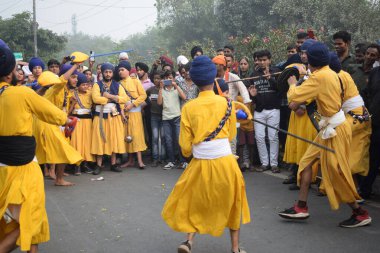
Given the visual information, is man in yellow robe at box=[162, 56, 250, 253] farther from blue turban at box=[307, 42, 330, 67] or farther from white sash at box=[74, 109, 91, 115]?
white sash at box=[74, 109, 91, 115]

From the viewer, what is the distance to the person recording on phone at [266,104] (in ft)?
30.9

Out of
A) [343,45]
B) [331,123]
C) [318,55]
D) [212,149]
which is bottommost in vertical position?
[212,149]

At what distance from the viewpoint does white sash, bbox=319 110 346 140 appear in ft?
19.5

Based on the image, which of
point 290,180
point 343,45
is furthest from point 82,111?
point 343,45

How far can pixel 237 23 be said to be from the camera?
1299 inches

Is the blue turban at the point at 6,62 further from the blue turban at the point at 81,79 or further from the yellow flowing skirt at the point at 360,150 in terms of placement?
the blue turban at the point at 81,79

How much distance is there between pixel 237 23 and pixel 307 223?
27904 mm

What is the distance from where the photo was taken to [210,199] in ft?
16.4

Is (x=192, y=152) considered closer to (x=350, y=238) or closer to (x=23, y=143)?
(x=23, y=143)

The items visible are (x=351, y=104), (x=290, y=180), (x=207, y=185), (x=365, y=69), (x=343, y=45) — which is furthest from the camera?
(x=290, y=180)

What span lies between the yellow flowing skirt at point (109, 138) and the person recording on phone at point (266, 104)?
8.71 ft

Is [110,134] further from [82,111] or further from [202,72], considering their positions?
[202,72]

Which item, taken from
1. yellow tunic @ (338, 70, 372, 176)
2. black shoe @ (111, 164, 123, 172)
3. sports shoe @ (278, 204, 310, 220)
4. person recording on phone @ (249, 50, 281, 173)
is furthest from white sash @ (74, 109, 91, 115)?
yellow tunic @ (338, 70, 372, 176)

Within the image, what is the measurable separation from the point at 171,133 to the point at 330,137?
4.96 meters
